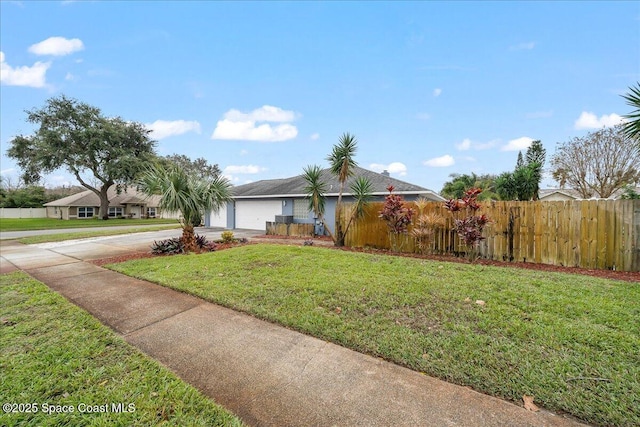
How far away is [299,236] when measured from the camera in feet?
47.5

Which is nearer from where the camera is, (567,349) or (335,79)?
(567,349)

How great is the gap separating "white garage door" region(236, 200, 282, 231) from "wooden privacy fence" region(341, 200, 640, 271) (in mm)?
11818

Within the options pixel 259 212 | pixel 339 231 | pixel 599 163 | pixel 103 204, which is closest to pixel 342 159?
pixel 339 231

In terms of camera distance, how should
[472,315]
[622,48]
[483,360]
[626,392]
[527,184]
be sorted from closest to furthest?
[626,392] < [483,360] < [472,315] < [622,48] < [527,184]

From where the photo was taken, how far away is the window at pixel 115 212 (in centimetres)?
3838

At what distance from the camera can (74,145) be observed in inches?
1184

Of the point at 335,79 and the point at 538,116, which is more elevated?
the point at 335,79

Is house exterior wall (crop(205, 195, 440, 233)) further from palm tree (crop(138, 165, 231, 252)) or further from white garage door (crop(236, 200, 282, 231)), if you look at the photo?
palm tree (crop(138, 165, 231, 252))

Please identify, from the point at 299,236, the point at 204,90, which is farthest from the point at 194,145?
the point at 299,236

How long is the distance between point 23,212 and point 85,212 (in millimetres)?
10971

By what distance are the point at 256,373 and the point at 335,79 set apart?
1418 centimetres

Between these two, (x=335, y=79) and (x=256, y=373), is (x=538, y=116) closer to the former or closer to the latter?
(x=335, y=79)

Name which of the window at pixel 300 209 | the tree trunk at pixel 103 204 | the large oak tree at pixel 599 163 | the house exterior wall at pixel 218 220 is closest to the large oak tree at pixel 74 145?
the tree trunk at pixel 103 204

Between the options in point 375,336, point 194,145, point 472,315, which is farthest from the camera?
point 194,145
